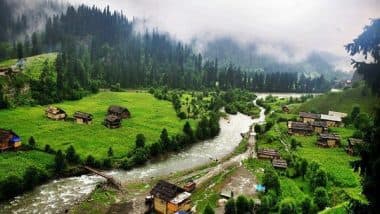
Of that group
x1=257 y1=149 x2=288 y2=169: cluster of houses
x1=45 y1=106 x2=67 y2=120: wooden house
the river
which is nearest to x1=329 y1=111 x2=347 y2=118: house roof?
the river

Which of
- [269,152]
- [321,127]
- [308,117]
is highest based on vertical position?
[308,117]

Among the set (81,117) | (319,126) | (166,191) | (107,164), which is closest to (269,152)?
(319,126)

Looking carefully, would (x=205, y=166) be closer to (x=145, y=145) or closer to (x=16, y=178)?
(x=145, y=145)

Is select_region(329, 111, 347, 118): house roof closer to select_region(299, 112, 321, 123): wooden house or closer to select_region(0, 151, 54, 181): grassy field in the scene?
select_region(299, 112, 321, 123): wooden house

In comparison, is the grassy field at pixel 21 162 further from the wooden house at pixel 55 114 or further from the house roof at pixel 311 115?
the house roof at pixel 311 115

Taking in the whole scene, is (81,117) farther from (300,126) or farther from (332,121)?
(332,121)

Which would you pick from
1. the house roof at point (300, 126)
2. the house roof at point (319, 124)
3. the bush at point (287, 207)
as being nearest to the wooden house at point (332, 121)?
the house roof at point (319, 124)

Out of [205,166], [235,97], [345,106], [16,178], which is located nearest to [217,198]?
[205,166]
